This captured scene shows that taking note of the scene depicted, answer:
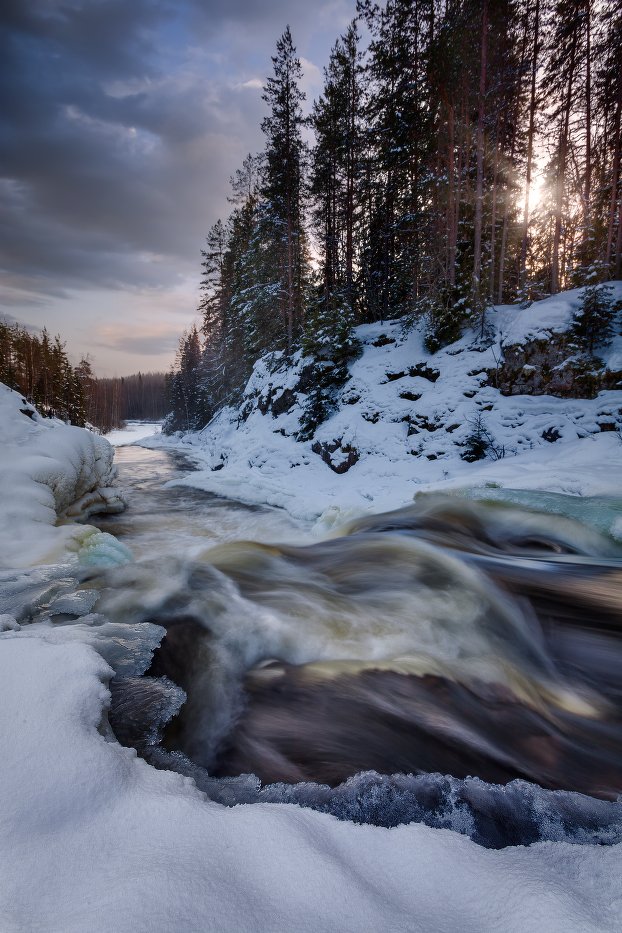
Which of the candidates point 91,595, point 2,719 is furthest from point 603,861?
point 91,595

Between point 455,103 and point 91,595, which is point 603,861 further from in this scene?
point 455,103

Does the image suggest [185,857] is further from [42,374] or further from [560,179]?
[42,374]

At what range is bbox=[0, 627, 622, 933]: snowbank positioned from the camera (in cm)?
86

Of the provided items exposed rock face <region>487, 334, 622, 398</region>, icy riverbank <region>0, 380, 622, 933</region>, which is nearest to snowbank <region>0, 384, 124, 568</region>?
icy riverbank <region>0, 380, 622, 933</region>

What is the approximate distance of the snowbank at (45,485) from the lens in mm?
4566

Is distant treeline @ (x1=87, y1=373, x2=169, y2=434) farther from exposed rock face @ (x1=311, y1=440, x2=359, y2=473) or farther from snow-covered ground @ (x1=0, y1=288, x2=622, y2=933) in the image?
snow-covered ground @ (x1=0, y1=288, x2=622, y2=933)

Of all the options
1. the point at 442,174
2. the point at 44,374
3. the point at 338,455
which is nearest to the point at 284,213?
the point at 442,174

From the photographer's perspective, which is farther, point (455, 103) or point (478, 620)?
point (455, 103)

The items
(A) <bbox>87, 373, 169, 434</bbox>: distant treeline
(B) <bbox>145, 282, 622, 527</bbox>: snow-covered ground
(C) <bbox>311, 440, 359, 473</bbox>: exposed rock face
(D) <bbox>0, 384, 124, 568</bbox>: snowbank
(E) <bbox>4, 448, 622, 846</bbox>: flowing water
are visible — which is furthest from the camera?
(A) <bbox>87, 373, 169, 434</bbox>: distant treeline

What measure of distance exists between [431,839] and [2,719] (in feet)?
5.07

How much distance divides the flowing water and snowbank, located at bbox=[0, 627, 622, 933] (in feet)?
0.81

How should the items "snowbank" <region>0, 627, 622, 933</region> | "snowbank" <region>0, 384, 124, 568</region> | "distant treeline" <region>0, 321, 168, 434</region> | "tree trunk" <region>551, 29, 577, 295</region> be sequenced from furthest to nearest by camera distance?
"distant treeline" <region>0, 321, 168, 434</region>
"tree trunk" <region>551, 29, 577, 295</region>
"snowbank" <region>0, 384, 124, 568</region>
"snowbank" <region>0, 627, 622, 933</region>

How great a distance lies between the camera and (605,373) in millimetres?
7887

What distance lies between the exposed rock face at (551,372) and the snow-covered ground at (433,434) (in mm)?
193
